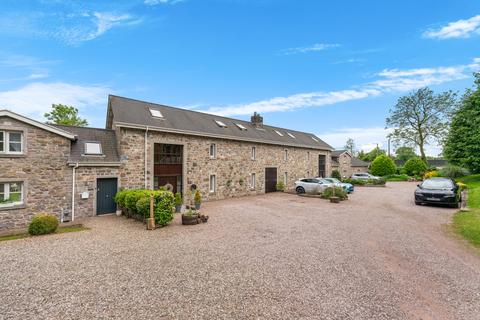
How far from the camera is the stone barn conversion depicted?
9992 mm

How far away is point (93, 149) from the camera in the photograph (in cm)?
1234

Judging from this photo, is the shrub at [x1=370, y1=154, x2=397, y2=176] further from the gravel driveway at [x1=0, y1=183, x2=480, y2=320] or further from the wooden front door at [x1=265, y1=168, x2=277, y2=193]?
the gravel driveway at [x1=0, y1=183, x2=480, y2=320]

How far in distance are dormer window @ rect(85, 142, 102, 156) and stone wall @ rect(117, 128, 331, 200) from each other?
3.85ft

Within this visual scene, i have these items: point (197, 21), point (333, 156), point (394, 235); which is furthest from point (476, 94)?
point (197, 21)

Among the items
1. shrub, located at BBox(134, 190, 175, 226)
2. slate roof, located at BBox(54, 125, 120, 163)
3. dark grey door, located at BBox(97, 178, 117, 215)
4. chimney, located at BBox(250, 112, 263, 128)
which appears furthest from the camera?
chimney, located at BBox(250, 112, 263, 128)

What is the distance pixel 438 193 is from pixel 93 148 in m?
21.1

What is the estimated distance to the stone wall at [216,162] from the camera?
13.0 m

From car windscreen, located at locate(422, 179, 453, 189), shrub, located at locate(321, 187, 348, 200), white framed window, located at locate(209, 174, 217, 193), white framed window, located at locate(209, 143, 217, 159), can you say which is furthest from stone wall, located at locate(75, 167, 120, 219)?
car windscreen, located at locate(422, 179, 453, 189)

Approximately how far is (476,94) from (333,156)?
17.5 meters

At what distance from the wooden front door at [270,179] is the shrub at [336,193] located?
5.57m

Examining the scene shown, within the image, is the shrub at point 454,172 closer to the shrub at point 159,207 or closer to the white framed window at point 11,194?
the shrub at point 159,207

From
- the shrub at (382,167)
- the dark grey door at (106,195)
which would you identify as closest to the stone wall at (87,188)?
the dark grey door at (106,195)

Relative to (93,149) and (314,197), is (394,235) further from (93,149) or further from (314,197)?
(93,149)

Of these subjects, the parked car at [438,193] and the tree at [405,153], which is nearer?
the parked car at [438,193]
